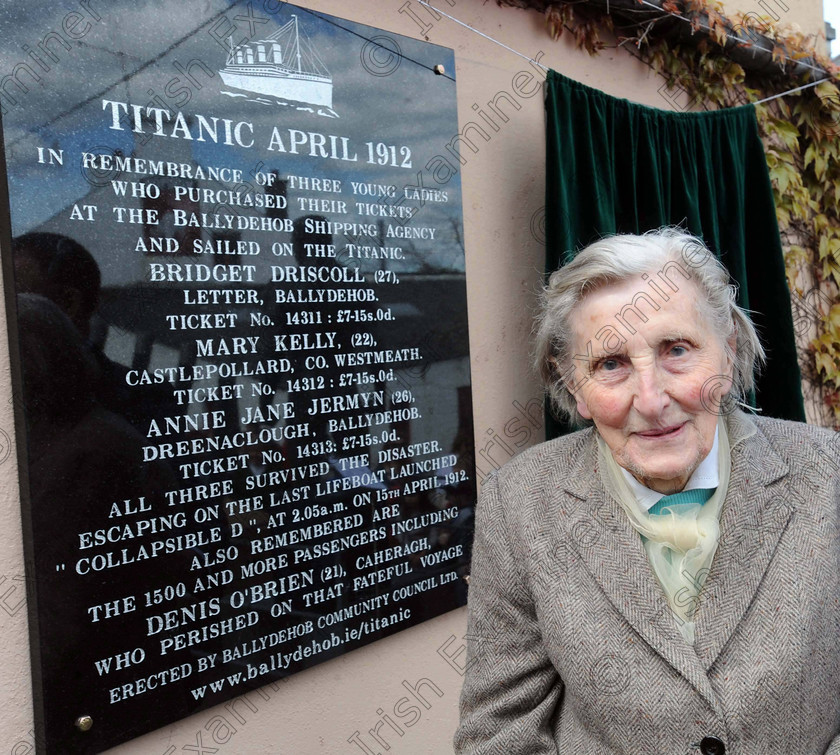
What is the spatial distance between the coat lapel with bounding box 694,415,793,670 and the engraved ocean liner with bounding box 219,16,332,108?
1413 millimetres

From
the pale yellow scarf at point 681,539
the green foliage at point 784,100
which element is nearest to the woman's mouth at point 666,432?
the pale yellow scarf at point 681,539

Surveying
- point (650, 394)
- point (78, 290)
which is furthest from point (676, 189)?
point (78, 290)

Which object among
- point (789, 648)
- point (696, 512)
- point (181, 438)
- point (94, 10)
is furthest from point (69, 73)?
point (789, 648)

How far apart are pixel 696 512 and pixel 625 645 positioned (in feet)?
1.04

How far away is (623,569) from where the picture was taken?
1.35 m

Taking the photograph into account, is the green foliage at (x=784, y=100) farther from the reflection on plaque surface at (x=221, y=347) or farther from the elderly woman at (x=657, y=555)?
the elderly woman at (x=657, y=555)

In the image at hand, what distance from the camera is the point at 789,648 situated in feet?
→ 4.03

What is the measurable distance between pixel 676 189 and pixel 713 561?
1.95 metres

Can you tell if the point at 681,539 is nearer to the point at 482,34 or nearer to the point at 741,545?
the point at 741,545

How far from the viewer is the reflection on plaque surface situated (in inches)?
58.4

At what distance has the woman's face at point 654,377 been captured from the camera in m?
1.39

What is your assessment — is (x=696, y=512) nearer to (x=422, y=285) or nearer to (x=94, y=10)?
(x=422, y=285)

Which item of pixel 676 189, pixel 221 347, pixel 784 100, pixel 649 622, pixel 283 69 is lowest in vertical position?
pixel 649 622

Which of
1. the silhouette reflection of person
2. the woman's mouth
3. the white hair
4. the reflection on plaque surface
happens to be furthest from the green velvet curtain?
the silhouette reflection of person
